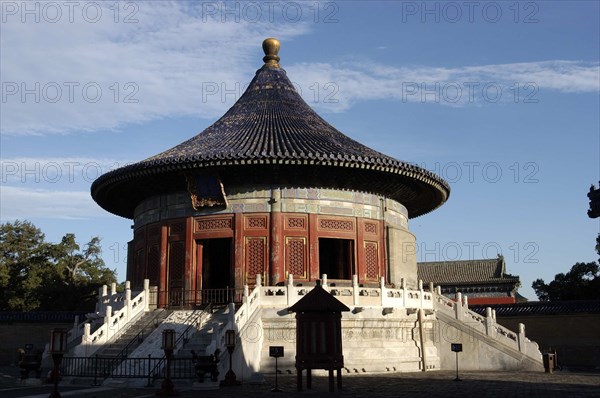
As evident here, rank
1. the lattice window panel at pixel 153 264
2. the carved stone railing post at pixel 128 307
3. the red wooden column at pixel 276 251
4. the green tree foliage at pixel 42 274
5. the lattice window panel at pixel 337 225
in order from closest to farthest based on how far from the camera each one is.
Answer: the carved stone railing post at pixel 128 307
the red wooden column at pixel 276 251
the lattice window panel at pixel 337 225
the lattice window panel at pixel 153 264
the green tree foliage at pixel 42 274

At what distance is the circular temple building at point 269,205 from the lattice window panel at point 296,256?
0.12 ft

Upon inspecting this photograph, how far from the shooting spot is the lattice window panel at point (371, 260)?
82.6ft

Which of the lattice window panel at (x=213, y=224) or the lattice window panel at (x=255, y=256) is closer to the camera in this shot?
the lattice window panel at (x=255, y=256)

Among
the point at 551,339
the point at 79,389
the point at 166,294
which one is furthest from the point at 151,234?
the point at 551,339

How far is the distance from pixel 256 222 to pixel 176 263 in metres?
3.45

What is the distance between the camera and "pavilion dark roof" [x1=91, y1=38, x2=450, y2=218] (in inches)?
914

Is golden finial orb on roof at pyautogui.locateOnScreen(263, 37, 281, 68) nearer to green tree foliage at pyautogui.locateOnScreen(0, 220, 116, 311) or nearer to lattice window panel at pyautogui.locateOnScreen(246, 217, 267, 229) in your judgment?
lattice window panel at pyautogui.locateOnScreen(246, 217, 267, 229)

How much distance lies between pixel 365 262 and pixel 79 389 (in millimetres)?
11916

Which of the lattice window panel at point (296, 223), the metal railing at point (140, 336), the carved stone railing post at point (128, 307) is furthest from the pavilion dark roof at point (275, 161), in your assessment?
the metal railing at point (140, 336)

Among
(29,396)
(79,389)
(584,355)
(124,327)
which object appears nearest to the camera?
(29,396)

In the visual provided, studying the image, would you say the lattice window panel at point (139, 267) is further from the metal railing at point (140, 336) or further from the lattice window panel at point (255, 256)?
the metal railing at point (140, 336)

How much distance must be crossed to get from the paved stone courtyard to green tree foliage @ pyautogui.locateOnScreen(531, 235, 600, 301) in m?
21.5

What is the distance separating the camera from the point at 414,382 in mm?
17844

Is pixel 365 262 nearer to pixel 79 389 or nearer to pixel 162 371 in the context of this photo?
pixel 162 371
